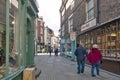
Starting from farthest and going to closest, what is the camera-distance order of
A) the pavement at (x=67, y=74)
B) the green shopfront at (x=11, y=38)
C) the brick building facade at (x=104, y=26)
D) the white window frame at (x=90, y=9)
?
the white window frame at (x=90, y=9), the brick building facade at (x=104, y=26), the pavement at (x=67, y=74), the green shopfront at (x=11, y=38)

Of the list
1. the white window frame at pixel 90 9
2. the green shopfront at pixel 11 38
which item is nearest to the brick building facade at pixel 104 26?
the white window frame at pixel 90 9

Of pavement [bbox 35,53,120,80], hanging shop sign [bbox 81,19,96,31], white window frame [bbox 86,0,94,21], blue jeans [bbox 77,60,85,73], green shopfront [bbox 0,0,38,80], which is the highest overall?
white window frame [bbox 86,0,94,21]

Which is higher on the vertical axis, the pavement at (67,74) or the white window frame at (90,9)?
the white window frame at (90,9)

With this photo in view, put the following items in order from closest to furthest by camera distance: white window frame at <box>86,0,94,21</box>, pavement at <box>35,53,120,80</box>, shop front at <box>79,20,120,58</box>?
pavement at <box>35,53,120,80</box> → shop front at <box>79,20,120,58</box> → white window frame at <box>86,0,94,21</box>

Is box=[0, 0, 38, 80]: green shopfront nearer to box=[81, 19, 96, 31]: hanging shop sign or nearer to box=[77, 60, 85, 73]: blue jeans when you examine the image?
box=[77, 60, 85, 73]: blue jeans

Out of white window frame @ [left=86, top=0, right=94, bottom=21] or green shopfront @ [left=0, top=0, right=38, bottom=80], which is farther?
white window frame @ [left=86, top=0, right=94, bottom=21]

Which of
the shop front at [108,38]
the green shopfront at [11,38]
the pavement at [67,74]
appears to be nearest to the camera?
the green shopfront at [11,38]

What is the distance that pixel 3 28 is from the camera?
8062 millimetres

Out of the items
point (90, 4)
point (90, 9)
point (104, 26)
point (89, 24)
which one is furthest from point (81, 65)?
point (90, 4)

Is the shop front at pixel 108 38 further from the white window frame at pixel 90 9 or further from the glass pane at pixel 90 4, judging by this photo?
the glass pane at pixel 90 4

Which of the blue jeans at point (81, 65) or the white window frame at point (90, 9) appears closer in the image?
the blue jeans at point (81, 65)

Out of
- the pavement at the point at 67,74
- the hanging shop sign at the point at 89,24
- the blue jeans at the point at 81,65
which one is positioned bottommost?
the pavement at the point at 67,74

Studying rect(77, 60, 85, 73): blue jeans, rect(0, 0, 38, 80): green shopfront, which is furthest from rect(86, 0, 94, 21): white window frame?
rect(0, 0, 38, 80): green shopfront

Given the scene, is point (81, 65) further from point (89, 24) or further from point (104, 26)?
point (89, 24)
